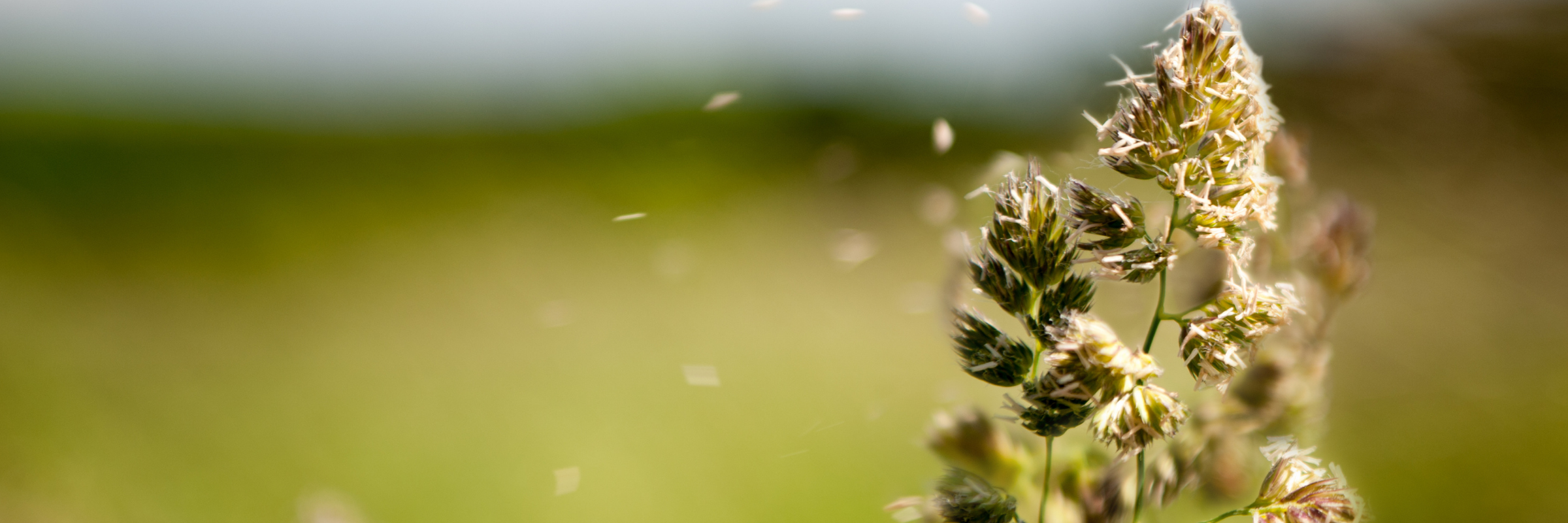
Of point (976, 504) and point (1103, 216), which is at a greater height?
point (1103, 216)

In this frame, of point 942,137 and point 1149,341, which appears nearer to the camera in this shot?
point 1149,341

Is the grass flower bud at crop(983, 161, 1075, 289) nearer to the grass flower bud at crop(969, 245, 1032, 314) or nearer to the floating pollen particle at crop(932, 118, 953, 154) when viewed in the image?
the grass flower bud at crop(969, 245, 1032, 314)

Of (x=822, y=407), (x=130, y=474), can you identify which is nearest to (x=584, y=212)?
(x=822, y=407)

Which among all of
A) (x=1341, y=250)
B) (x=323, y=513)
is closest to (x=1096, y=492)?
(x=1341, y=250)

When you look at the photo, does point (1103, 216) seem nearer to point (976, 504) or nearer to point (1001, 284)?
point (1001, 284)

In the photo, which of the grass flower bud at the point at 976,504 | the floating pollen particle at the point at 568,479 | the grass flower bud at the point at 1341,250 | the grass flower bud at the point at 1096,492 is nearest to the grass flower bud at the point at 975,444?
the grass flower bud at the point at 1096,492

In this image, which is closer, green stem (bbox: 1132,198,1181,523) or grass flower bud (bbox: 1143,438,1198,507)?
green stem (bbox: 1132,198,1181,523)

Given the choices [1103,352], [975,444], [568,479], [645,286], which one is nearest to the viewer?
[1103,352]

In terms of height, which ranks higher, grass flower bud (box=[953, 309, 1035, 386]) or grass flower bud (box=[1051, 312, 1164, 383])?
grass flower bud (box=[1051, 312, 1164, 383])

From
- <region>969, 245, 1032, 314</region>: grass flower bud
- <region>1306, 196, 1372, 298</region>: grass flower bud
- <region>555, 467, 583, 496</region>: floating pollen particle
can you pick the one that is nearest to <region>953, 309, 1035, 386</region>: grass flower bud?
<region>969, 245, 1032, 314</region>: grass flower bud
